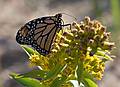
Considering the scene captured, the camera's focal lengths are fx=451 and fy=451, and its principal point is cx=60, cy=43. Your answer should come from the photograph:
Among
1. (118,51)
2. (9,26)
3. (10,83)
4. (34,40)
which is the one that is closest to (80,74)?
(34,40)

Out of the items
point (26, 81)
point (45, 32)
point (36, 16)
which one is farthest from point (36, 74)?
point (36, 16)

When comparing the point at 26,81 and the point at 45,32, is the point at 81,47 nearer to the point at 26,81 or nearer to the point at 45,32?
the point at 26,81

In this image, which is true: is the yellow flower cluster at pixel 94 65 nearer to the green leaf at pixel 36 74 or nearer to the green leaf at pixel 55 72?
the green leaf at pixel 55 72

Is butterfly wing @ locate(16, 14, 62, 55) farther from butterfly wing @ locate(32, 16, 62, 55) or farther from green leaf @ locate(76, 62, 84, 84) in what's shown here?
green leaf @ locate(76, 62, 84, 84)

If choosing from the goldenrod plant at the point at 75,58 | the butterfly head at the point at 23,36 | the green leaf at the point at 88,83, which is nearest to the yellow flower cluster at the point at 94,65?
the goldenrod plant at the point at 75,58

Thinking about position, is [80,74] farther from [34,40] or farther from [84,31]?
[34,40]

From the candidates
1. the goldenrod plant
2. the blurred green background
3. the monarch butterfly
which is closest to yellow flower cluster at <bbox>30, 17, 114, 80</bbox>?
the goldenrod plant
